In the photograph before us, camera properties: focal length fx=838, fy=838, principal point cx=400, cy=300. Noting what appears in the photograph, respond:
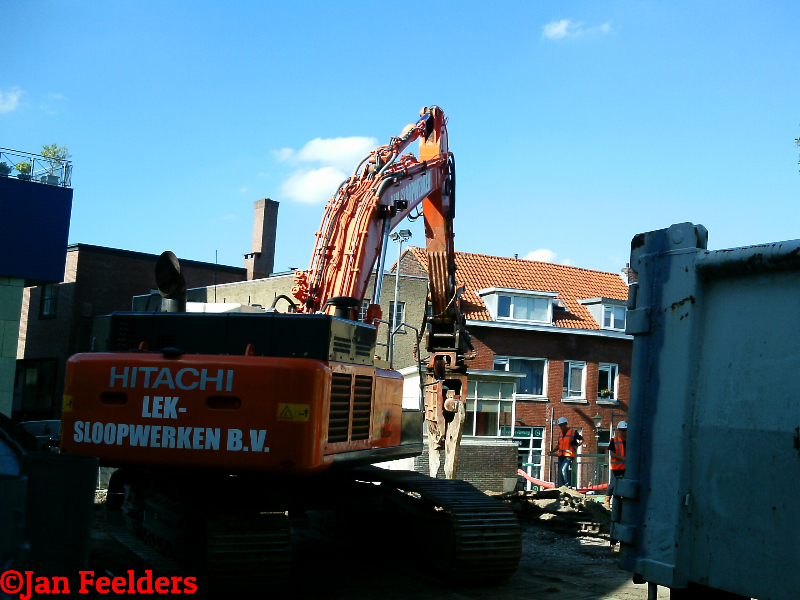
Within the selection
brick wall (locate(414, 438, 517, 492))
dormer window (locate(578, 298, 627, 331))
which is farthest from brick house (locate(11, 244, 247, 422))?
brick wall (locate(414, 438, 517, 492))

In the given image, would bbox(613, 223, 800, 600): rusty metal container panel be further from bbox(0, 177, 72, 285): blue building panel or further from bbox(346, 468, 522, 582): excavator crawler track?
bbox(0, 177, 72, 285): blue building panel

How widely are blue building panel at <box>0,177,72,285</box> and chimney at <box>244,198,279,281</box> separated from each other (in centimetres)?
1607

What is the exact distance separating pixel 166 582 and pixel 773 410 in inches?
216

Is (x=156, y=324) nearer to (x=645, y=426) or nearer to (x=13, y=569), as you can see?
(x=13, y=569)

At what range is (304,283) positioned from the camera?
371 inches

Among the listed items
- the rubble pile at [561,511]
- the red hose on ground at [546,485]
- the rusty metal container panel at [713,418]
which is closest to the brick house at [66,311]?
the red hose on ground at [546,485]

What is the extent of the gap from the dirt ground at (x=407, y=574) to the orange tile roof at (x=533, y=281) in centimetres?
2275

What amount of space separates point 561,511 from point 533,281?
24.2 metres

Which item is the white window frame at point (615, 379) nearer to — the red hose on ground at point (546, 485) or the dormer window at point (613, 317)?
the dormer window at point (613, 317)

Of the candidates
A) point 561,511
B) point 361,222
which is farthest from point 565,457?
point 361,222

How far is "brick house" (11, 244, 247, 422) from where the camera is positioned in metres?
32.9

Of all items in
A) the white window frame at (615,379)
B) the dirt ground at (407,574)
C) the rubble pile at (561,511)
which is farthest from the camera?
the white window frame at (615,379)

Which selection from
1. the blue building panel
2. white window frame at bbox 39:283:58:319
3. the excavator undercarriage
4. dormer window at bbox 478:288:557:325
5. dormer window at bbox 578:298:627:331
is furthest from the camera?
dormer window at bbox 578:298:627:331

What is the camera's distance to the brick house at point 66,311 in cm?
3288
